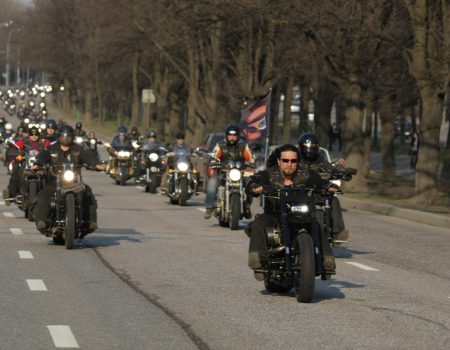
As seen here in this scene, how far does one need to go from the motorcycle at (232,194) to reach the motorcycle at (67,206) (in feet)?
14.8

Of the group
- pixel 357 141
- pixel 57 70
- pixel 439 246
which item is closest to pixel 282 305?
pixel 439 246

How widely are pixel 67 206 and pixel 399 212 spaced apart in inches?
461

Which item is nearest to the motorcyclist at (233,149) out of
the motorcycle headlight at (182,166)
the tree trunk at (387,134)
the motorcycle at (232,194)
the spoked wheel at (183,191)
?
the motorcycle at (232,194)

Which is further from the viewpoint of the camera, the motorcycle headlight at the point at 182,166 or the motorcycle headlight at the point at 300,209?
the motorcycle headlight at the point at 182,166

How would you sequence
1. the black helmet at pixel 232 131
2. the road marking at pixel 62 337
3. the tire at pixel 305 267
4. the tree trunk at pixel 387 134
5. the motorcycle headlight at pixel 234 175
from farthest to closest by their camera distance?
the tree trunk at pixel 387 134 < the black helmet at pixel 232 131 < the motorcycle headlight at pixel 234 175 < the tire at pixel 305 267 < the road marking at pixel 62 337

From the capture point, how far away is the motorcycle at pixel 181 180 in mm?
29547

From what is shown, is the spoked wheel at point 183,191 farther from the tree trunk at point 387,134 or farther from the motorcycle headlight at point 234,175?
the tree trunk at point 387,134

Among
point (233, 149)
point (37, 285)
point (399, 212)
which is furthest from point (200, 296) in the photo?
point (399, 212)

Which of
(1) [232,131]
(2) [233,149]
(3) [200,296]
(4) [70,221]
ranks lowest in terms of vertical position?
(3) [200,296]

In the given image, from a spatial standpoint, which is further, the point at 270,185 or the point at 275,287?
the point at 275,287

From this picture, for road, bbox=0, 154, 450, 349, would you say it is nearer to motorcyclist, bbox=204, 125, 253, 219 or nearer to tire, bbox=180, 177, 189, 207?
motorcyclist, bbox=204, 125, 253, 219

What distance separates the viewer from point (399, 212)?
28062mm

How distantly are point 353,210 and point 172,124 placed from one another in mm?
51324

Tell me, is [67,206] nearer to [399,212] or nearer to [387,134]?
[399,212]
